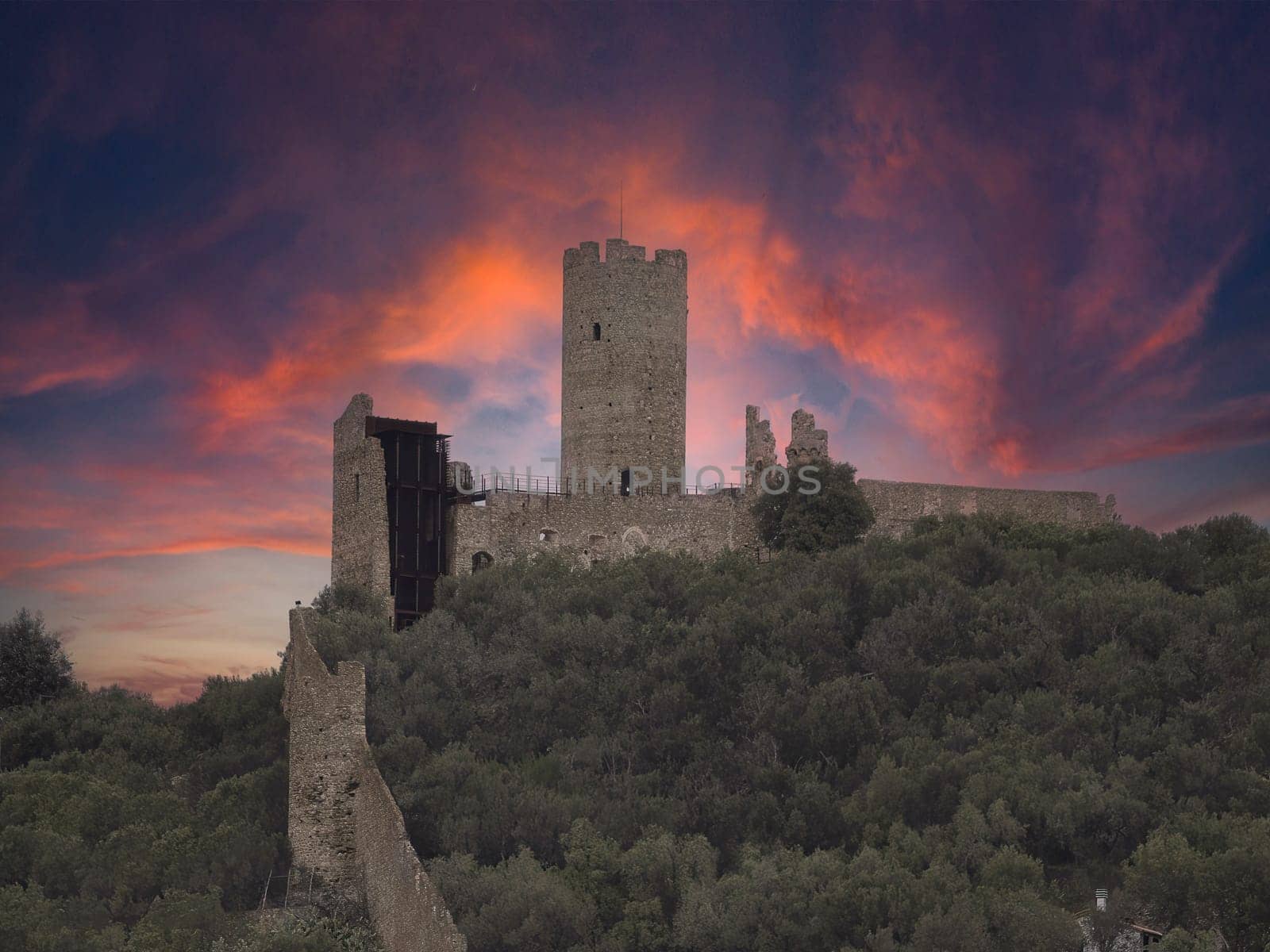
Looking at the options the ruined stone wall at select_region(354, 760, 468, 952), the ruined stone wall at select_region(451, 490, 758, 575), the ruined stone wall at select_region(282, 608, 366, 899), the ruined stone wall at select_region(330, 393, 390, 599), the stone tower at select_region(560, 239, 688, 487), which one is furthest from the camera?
the stone tower at select_region(560, 239, 688, 487)

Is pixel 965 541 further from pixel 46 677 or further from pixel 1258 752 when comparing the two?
pixel 46 677

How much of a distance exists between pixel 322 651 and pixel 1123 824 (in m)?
16.6

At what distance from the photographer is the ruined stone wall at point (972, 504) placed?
43188mm

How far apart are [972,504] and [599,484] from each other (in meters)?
10.6

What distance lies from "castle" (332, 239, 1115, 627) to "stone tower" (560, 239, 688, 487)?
32mm

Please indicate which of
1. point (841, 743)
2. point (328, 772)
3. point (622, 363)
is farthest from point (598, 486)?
point (328, 772)

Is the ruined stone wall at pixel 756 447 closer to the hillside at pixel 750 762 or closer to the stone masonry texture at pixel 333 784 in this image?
the hillside at pixel 750 762

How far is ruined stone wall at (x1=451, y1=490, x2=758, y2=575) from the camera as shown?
4006 cm

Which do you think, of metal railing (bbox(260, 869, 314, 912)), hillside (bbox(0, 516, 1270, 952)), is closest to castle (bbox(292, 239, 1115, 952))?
hillside (bbox(0, 516, 1270, 952))

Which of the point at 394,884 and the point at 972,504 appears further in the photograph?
the point at 972,504

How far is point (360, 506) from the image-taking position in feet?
131

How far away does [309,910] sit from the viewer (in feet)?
79.0

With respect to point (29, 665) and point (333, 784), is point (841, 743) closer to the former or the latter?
point (333, 784)

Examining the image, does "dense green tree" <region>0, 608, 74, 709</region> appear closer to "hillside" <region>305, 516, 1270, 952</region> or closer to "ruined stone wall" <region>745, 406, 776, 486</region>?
"hillside" <region>305, 516, 1270, 952</region>
